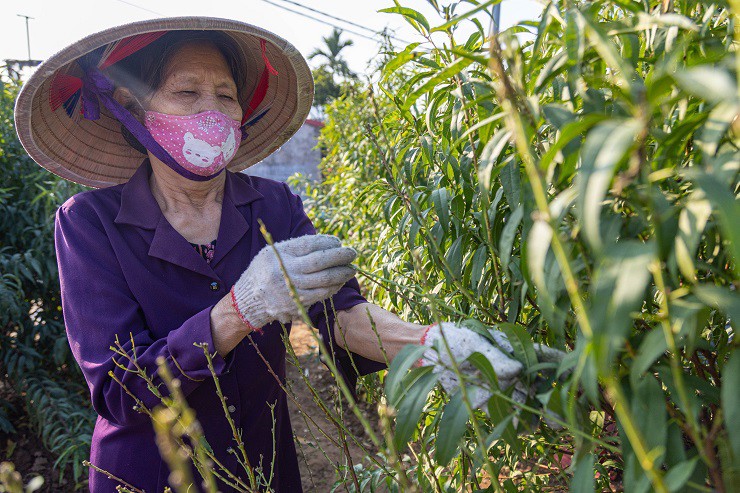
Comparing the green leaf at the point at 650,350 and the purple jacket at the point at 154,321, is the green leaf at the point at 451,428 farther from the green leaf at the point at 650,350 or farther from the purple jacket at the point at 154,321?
the purple jacket at the point at 154,321

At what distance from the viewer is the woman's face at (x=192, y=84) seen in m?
1.70

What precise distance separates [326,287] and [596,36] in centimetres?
96

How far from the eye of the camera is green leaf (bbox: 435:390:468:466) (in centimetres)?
75

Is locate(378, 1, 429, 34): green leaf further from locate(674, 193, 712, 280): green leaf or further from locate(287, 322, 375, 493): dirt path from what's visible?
locate(287, 322, 375, 493): dirt path

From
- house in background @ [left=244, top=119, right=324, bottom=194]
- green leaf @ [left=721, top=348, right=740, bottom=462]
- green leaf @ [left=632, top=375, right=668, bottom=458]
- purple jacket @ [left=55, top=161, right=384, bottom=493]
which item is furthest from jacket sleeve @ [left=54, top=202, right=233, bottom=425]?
house in background @ [left=244, top=119, right=324, bottom=194]

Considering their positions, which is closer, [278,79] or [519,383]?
[519,383]

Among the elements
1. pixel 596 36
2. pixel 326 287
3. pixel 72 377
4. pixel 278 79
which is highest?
pixel 596 36

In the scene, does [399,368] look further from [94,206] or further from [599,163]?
[94,206]

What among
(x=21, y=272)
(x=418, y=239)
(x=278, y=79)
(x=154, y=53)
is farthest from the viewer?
(x=21, y=272)

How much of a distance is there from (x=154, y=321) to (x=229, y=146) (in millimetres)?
505

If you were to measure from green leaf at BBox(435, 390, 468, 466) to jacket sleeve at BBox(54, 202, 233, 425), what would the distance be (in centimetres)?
70

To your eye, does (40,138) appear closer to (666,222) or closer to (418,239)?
(418,239)

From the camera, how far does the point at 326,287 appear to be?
55.6 inches

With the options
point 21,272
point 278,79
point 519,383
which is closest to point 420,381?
point 519,383
